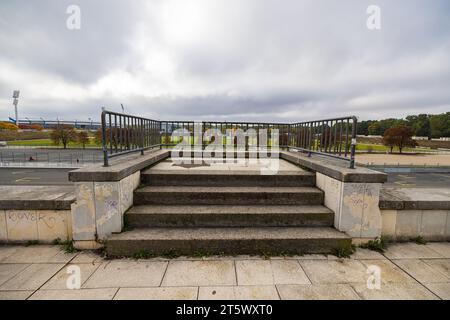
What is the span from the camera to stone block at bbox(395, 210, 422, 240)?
11.5 feet

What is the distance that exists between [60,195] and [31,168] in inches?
1526

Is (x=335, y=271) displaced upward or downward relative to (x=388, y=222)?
downward

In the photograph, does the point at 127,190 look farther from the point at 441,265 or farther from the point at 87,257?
the point at 441,265

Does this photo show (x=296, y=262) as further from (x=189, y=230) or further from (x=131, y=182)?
(x=131, y=182)

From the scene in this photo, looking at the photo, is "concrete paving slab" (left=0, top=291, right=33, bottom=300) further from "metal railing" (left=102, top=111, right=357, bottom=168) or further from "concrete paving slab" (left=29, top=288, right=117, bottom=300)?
"metal railing" (left=102, top=111, right=357, bottom=168)

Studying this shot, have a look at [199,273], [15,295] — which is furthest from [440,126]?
[15,295]

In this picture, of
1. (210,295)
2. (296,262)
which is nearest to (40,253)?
(210,295)

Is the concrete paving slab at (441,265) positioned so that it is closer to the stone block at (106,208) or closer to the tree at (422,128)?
the stone block at (106,208)

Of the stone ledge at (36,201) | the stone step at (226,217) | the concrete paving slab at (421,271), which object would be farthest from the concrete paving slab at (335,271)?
the stone ledge at (36,201)

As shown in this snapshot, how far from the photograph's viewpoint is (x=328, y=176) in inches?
148

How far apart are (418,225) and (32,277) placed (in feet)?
18.7

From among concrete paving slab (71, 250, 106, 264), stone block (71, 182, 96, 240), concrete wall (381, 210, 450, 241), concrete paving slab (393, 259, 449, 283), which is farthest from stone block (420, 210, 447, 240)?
stone block (71, 182, 96, 240)

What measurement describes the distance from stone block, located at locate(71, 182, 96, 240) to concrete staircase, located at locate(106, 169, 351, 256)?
0.44m

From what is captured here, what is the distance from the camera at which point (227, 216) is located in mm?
3492
